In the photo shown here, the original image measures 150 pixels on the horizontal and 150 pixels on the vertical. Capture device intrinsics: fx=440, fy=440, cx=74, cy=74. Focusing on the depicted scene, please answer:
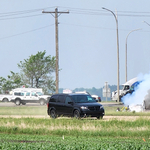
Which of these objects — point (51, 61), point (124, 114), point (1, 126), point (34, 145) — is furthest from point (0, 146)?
point (51, 61)

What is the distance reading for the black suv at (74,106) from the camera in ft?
88.1

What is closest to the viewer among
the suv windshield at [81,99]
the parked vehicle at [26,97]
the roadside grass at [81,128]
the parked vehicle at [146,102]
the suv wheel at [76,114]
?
the roadside grass at [81,128]

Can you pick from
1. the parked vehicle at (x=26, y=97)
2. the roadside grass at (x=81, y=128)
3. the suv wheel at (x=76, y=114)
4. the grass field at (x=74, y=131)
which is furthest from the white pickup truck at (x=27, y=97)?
the roadside grass at (x=81, y=128)

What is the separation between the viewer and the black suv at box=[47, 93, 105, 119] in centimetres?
2686

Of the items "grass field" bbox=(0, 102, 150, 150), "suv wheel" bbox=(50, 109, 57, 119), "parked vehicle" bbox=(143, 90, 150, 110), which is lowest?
"grass field" bbox=(0, 102, 150, 150)

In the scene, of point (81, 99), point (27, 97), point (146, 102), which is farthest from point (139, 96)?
point (27, 97)

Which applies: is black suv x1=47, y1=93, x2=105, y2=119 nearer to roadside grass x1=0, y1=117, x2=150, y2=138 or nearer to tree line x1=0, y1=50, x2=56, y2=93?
roadside grass x1=0, y1=117, x2=150, y2=138

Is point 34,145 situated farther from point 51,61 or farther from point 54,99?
point 51,61

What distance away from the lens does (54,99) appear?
29.6 meters

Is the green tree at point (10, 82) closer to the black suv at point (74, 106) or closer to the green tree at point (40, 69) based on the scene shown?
the green tree at point (40, 69)

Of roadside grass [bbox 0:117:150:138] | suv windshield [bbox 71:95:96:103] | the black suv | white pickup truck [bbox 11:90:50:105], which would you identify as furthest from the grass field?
white pickup truck [bbox 11:90:50:105]

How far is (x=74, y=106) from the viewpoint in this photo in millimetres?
27281

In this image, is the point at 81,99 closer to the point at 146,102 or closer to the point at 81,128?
the point at 81,128

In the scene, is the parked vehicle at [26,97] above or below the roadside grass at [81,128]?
above
